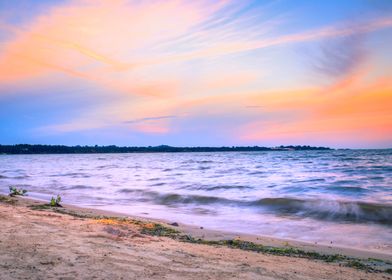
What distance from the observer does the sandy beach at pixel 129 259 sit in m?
4.30

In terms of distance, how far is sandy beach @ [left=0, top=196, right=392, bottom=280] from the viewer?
4.30 meters

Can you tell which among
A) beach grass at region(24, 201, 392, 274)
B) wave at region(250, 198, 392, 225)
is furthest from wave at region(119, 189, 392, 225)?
beach grass at region(24, 201, 392, 274)

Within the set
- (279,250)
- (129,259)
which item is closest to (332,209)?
(279,250)

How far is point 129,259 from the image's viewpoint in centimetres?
493

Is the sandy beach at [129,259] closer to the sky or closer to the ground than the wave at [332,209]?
closer to the sky

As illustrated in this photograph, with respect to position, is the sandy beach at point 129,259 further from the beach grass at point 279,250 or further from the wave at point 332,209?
the wave at point 332,209

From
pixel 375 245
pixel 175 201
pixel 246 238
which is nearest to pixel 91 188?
pixel 175 201

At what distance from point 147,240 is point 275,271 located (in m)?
2.45

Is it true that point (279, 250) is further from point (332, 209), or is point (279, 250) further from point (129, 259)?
point (332, 209)

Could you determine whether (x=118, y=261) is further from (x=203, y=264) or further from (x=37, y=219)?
(x=37, y=219)

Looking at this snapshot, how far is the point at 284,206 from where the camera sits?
13.9m

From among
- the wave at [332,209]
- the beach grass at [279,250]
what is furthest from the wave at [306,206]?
the beach grass at [279,250]

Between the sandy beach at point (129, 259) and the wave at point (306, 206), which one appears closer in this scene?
the sandy beach at point (129, 259)

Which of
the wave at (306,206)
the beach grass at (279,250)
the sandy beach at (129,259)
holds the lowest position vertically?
the wave at (306,206)
